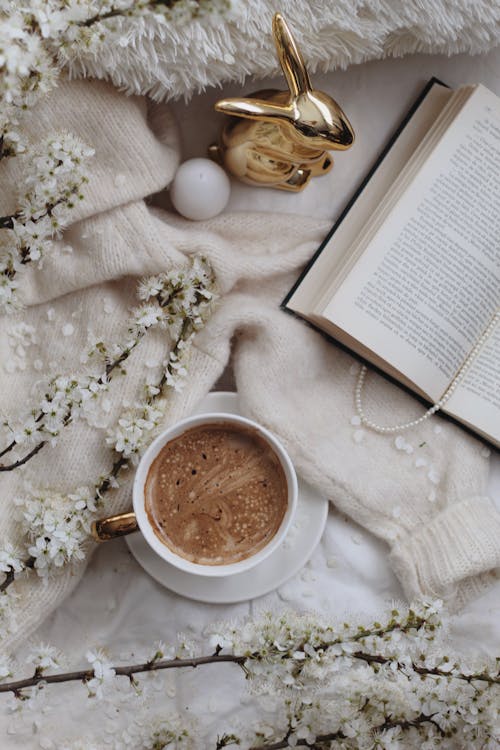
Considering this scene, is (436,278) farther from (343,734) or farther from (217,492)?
(343,734)

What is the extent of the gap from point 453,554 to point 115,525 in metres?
0.40

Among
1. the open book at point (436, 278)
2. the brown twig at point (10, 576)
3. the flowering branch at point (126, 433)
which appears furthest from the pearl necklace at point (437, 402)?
the brown twig at point (10, 576)

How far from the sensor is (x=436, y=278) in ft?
3.04

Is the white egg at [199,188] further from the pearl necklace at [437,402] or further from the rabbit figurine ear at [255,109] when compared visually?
the pearl necklace at [437,402]

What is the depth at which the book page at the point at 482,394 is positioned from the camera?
3.09 ft

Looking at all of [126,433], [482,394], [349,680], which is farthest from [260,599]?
[482,394]

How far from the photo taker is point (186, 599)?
94cm

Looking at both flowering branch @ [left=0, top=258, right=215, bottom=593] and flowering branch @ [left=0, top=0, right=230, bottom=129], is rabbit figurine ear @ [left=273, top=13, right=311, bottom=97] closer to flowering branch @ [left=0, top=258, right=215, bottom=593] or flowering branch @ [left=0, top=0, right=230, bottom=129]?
flowering branch @ [left=0, top=0, right=230, bottom=129]

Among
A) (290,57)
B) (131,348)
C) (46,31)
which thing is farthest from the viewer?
(131,348)

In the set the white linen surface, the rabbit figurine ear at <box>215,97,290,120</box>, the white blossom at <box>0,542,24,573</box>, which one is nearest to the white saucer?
the white linen surface

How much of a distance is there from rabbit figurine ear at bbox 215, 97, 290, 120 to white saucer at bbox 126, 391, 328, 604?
0.46 meters

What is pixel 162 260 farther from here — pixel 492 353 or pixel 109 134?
pixel 492 353

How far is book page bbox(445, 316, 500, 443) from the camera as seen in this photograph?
0.94m

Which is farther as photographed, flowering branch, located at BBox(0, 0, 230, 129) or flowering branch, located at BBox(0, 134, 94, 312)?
flowering branch, located at BBox(0, 134, 94, 312)
